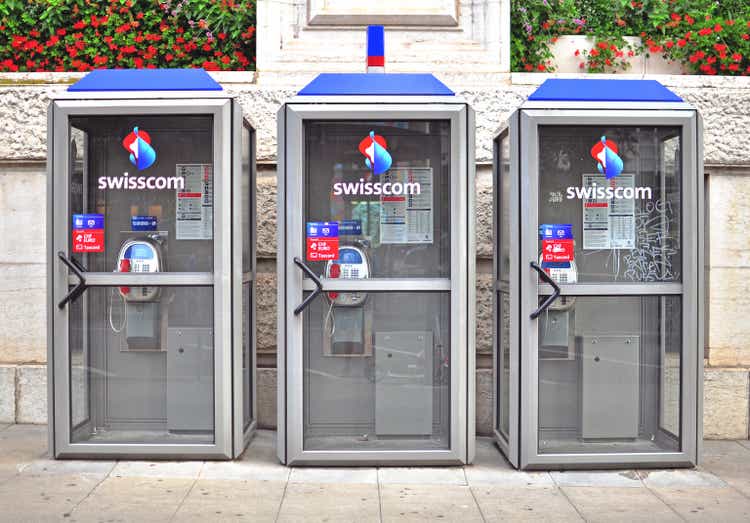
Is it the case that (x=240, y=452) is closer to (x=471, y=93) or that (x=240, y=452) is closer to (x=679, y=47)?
(x=471, y=93)

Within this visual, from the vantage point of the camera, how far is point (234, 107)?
18.3ft

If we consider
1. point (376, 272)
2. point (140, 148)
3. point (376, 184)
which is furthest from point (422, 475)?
point (140, 148)

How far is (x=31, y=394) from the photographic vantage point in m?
6.95

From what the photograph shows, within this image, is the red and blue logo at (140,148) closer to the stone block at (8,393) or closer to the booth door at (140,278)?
the booth door at (140,278)

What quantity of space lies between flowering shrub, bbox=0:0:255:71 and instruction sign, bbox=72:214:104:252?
2.26 meters

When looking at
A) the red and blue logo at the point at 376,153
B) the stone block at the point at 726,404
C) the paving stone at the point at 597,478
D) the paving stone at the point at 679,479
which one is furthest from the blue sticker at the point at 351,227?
the stone block at the point at 726,404

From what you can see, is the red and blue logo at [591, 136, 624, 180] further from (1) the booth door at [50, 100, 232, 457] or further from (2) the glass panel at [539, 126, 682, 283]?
(1) the booth door at [50, 100, 232, 457]

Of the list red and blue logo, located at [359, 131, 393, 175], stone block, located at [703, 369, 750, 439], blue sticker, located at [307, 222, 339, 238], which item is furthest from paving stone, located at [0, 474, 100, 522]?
stone block, located at [703, 369, 750, 439]

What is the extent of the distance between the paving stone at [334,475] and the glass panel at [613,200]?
5.67 ft

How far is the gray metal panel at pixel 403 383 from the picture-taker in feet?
18.8

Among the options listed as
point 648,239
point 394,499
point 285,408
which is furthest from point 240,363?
point 648,239

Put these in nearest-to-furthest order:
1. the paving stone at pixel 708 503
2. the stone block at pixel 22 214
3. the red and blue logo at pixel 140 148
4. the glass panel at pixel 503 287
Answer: the paving stone at pixel 708 503, the red and blue logo at pixel 140 148, the glass panel at pixel 503 287, the stone block at pixel 22 214

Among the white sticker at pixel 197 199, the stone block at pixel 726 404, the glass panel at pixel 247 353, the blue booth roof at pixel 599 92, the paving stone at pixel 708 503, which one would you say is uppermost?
the blue booth roof at pixel 599 92

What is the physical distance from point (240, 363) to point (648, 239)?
273 cm
